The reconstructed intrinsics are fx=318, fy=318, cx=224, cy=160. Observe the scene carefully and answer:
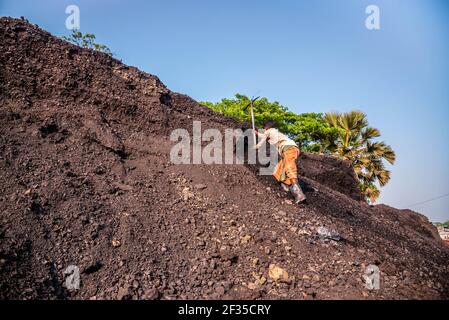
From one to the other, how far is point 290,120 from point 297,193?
15.0 meters

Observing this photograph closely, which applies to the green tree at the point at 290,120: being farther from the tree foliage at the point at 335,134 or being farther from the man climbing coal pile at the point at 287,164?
the man climbing coal pile at the point at 287,164

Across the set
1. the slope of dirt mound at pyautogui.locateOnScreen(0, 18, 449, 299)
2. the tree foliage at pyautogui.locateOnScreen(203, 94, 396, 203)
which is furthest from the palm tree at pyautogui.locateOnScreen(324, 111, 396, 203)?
the slope of dirt mound at pyautogui.locateOnScreen(0, 18, 449, 299)

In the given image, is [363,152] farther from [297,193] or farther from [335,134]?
[297,193]

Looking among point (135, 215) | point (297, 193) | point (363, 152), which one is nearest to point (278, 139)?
point (297, 193)

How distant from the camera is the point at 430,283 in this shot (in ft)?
13.3

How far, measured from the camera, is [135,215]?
14.4 feet

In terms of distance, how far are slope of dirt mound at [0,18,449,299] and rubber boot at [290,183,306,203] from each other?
224 millimetres

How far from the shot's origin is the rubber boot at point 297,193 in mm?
5480

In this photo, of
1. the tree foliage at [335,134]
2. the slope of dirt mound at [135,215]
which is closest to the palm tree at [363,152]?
the tree foliage at [335,134]

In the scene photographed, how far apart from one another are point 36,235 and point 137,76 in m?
→ 4.74

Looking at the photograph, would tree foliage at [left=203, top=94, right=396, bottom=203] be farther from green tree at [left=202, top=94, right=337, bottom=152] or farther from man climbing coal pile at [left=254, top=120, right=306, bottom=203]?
man climbing coal pile at [left=254, top=120, right=306, bottom=203]

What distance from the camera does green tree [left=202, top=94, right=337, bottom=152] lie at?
59.1 feet
